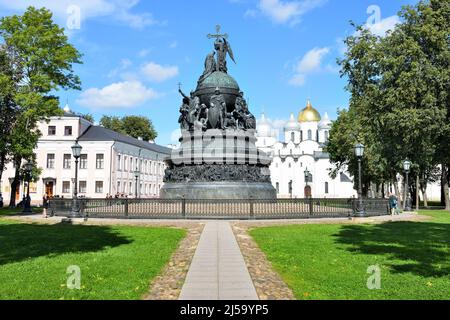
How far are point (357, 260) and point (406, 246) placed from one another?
3.41 metres

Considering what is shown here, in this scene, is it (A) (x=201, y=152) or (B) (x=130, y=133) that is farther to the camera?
(B) (x=130, y=133)

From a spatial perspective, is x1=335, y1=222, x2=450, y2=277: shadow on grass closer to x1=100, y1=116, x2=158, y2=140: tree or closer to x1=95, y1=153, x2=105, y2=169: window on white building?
x1=95, y1=153, x2=105, y2=169: window on white building

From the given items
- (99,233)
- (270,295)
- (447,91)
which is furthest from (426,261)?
(447,91)

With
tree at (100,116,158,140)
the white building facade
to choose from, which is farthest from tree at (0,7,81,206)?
tree at (100,116,158,140)

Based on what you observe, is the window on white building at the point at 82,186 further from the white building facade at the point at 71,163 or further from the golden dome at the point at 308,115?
the golden dome at the point at 308,115

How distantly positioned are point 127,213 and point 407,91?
22.8 meters

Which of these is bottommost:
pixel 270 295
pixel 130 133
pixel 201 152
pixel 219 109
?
pixel 270 295

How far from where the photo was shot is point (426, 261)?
10031 mm

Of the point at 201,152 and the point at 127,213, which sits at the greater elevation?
the point at 201,152

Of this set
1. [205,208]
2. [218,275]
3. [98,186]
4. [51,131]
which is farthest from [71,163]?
[218,275]

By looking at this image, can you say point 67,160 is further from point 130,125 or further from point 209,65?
point 209,65
